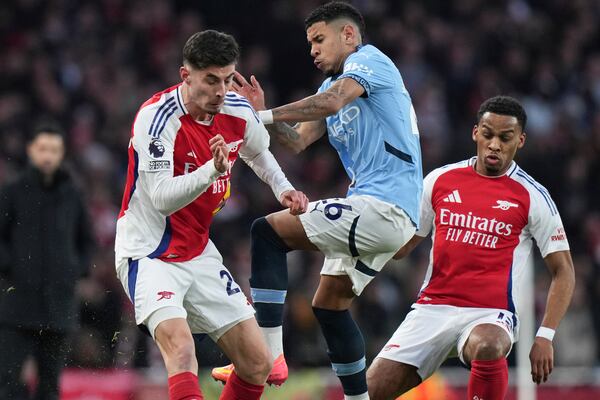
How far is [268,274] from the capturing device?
7.55 metres

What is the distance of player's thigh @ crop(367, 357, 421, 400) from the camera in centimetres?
791

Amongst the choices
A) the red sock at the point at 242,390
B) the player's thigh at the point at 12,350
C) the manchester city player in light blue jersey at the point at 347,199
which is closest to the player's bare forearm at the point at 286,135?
the manchester city player in light blue jersey at the point at 347,199

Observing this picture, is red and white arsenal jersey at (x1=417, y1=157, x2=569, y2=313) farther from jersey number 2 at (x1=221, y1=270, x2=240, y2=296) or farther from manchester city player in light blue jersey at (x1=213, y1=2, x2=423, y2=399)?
jersey number 2 at (x1=221, y1=270, x2=240, y2=296)

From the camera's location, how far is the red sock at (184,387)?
6530 millimetres

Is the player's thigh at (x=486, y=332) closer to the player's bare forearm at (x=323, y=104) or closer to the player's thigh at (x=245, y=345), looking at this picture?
the player's thigh at (x=245, y=345)

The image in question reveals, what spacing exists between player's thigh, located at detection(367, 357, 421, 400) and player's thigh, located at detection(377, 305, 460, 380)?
35 mm

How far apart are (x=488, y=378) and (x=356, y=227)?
1186 mm

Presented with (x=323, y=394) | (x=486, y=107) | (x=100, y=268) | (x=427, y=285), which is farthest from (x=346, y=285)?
(x=100, y=268)

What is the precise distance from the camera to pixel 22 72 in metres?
14.7

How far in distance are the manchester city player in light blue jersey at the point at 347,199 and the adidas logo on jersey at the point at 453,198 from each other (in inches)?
15.4

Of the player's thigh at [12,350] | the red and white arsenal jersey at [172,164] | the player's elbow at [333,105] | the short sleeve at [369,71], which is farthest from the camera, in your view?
the player's thigh at [12,350]

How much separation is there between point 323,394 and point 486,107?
13.3 ft

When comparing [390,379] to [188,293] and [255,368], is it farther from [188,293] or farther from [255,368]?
[188,293]

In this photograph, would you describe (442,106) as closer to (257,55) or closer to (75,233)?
(257,55)
